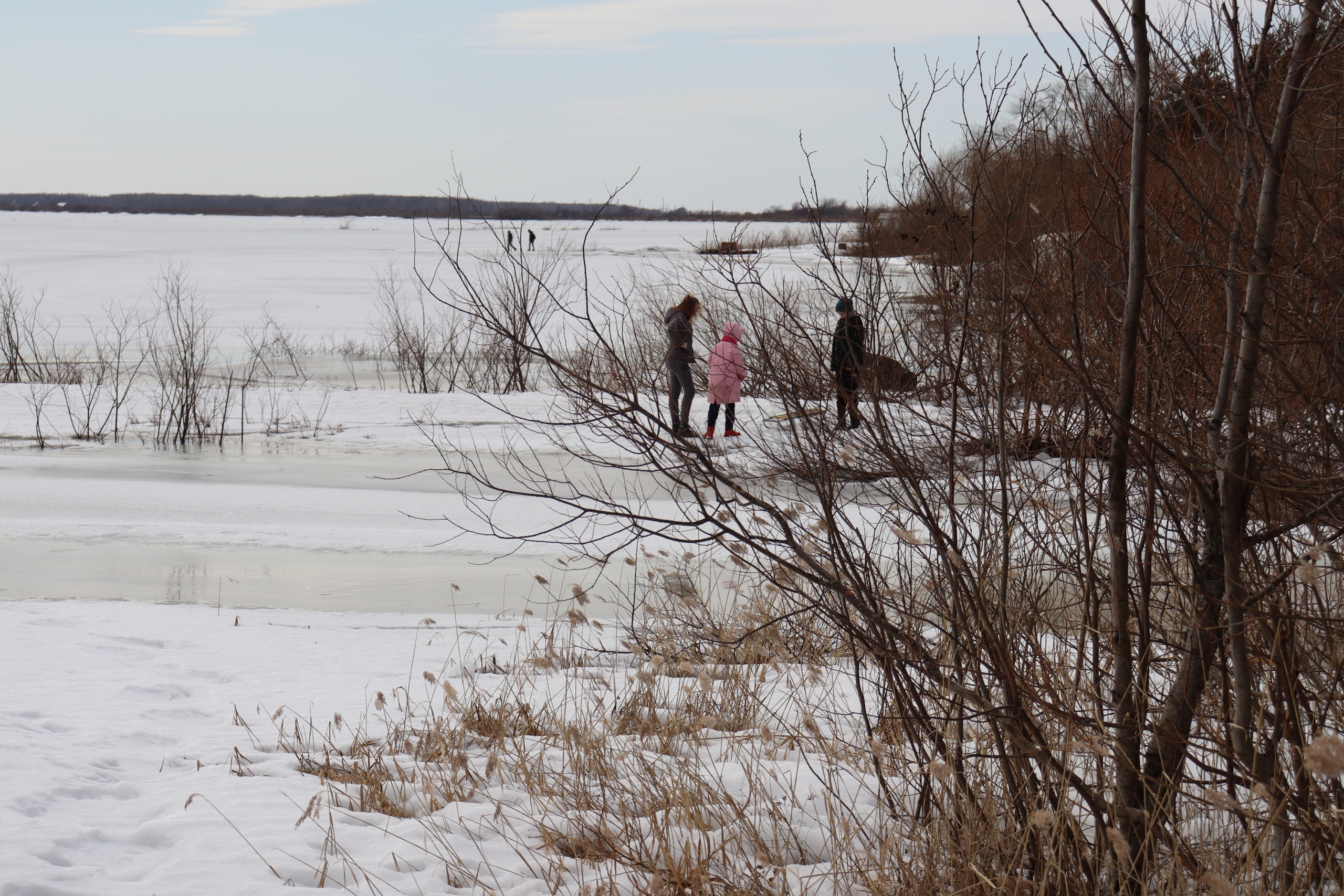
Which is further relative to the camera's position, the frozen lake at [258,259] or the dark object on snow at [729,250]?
the frozen lake at [258,259]

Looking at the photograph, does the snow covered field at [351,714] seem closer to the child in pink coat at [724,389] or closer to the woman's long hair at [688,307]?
the woman's long hair at [688,307]

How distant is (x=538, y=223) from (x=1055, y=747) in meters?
119

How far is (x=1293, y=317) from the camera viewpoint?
2.73m

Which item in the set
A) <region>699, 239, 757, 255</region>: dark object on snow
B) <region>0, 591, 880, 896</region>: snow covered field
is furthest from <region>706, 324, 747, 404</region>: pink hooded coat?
<region>699, 239, 757, 255</region>: dark object on snow

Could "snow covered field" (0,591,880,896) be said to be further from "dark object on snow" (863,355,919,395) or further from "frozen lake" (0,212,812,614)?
"dark object on snow" (863,355,919,395)

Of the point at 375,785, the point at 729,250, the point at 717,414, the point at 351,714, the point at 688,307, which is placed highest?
the point at 729,250

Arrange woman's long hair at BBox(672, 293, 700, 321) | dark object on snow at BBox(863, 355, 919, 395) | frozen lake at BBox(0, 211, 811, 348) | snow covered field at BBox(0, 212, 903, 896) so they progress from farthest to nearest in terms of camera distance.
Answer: frozen lake at BBox(0, 211, 811, 348) → woman's long hair at BBox(672, 293, 700, 321) → snow covered field at BBox(0, 212, 903, 896) → dark object on snow at BBox(863, 355, 919, 395)

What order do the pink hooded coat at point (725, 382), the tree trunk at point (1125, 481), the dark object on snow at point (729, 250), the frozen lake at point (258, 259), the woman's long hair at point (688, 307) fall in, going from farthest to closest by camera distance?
the frozen lake at point (258, 259)
the pink hooded coat at point (725, 382)
the woman's long hair at point (688, 307)
the dark object on snow at point (729, 250)
the tree trunk at point (1125, 481)

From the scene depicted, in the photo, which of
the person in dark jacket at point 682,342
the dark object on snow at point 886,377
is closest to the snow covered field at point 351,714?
the dark object on snow at point 886,377

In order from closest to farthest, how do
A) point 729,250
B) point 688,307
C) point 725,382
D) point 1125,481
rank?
1. point 1125,481
2. point 729,250
3. point 688,307
4. point 725,382

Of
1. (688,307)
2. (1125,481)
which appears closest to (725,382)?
(688,307)

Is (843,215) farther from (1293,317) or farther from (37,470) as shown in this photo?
(37,470)

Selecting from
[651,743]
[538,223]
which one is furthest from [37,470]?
[538,223]

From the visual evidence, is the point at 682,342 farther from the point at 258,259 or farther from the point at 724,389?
the point at 258,259
